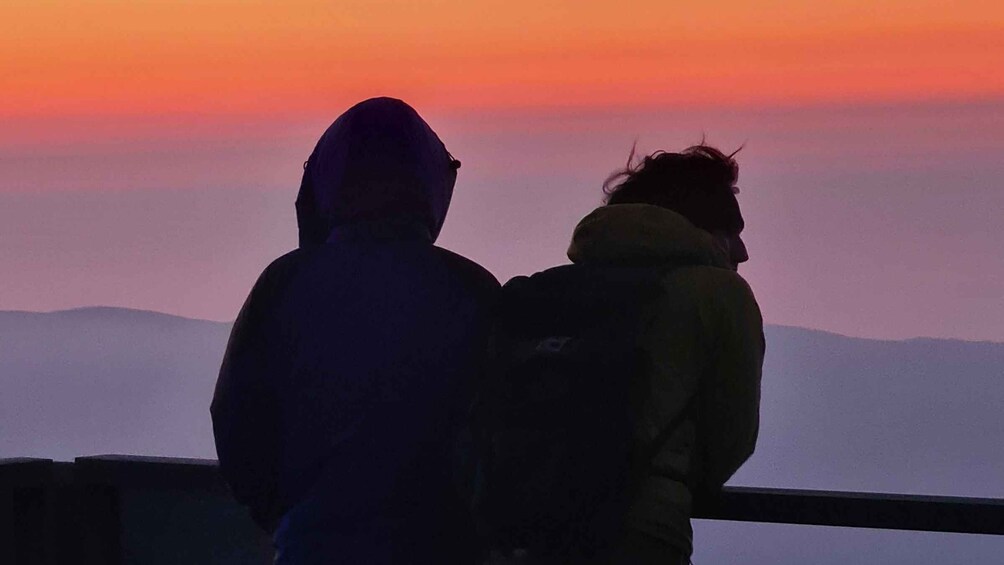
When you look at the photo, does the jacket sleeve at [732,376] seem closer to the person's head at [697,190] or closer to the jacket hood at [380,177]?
the person's head at [697,190]

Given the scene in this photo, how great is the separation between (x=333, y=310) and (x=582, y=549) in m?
0.73

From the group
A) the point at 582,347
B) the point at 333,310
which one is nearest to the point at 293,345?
the point at 333,310

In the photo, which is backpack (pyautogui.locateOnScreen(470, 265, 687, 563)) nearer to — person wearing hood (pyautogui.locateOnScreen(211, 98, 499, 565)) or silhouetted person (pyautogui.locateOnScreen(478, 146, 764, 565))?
silhouetted person (pyautogui.locateOnScreen(478, 146, 764, 565))

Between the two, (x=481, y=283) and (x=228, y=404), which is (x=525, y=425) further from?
(x=228, y=404)

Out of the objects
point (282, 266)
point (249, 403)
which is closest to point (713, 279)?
point (282, 266)

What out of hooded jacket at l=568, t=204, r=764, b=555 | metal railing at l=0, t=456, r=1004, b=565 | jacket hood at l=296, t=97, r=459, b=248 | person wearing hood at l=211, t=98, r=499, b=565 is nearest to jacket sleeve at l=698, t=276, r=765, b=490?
hooded jacket at l=568, t=204, r=764, b=555

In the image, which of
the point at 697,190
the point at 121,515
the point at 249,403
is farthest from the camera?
the point at 121,515

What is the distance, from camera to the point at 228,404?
346 centimetres

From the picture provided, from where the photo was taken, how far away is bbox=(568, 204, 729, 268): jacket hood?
350cm

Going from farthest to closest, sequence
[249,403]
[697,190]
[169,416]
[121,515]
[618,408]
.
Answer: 1. [169,416]
2. [121,515]
3. [697,190]
4. [249,403]
5. [618,408]

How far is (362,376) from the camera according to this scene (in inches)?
134

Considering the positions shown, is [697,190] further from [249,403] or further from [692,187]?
[249,403]

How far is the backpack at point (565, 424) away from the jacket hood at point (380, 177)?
312 mm

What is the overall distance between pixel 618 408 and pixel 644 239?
1.34 ft
